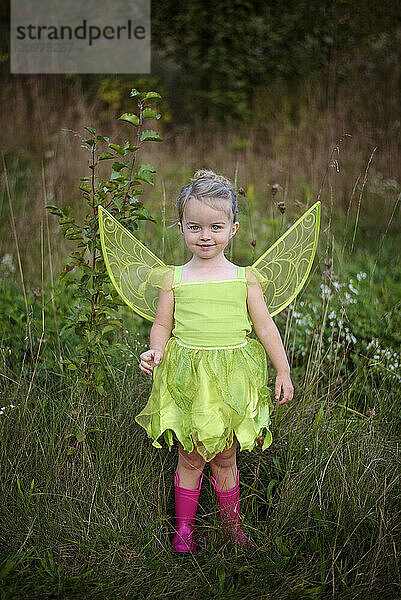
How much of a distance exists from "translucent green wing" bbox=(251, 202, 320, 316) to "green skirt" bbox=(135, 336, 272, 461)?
269 millimetres

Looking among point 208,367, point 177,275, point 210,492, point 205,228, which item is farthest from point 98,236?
point 210,492

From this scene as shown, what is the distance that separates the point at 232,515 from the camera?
2180 millimetres

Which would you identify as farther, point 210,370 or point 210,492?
point 210,492

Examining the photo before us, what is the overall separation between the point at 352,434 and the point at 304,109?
4.56 m

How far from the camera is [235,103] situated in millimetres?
6801

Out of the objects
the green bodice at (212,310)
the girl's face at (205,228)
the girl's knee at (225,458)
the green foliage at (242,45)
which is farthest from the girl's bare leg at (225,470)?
the green foliage at (242,45)

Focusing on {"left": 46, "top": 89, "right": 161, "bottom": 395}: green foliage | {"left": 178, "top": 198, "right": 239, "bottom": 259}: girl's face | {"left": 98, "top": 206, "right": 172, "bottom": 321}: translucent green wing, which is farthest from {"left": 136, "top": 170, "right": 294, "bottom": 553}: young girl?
{"left": 46, "top": 89, "right": 161, "bottom": 395}: green foliage

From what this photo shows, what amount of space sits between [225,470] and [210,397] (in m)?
0.35

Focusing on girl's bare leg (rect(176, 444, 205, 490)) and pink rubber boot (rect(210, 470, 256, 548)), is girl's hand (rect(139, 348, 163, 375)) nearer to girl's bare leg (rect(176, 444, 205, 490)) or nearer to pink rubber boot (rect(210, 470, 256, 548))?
girl's bare leg (rect(176, 444, 205, 490))

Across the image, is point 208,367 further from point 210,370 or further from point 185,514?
point 185,514

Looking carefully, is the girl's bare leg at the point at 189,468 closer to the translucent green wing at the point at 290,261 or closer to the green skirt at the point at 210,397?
the green skirt at the point at 210,397

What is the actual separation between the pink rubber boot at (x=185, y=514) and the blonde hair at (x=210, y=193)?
965 mm

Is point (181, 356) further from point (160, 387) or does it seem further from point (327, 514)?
point (327, 514)

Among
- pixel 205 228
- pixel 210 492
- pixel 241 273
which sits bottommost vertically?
pixel 210 492
